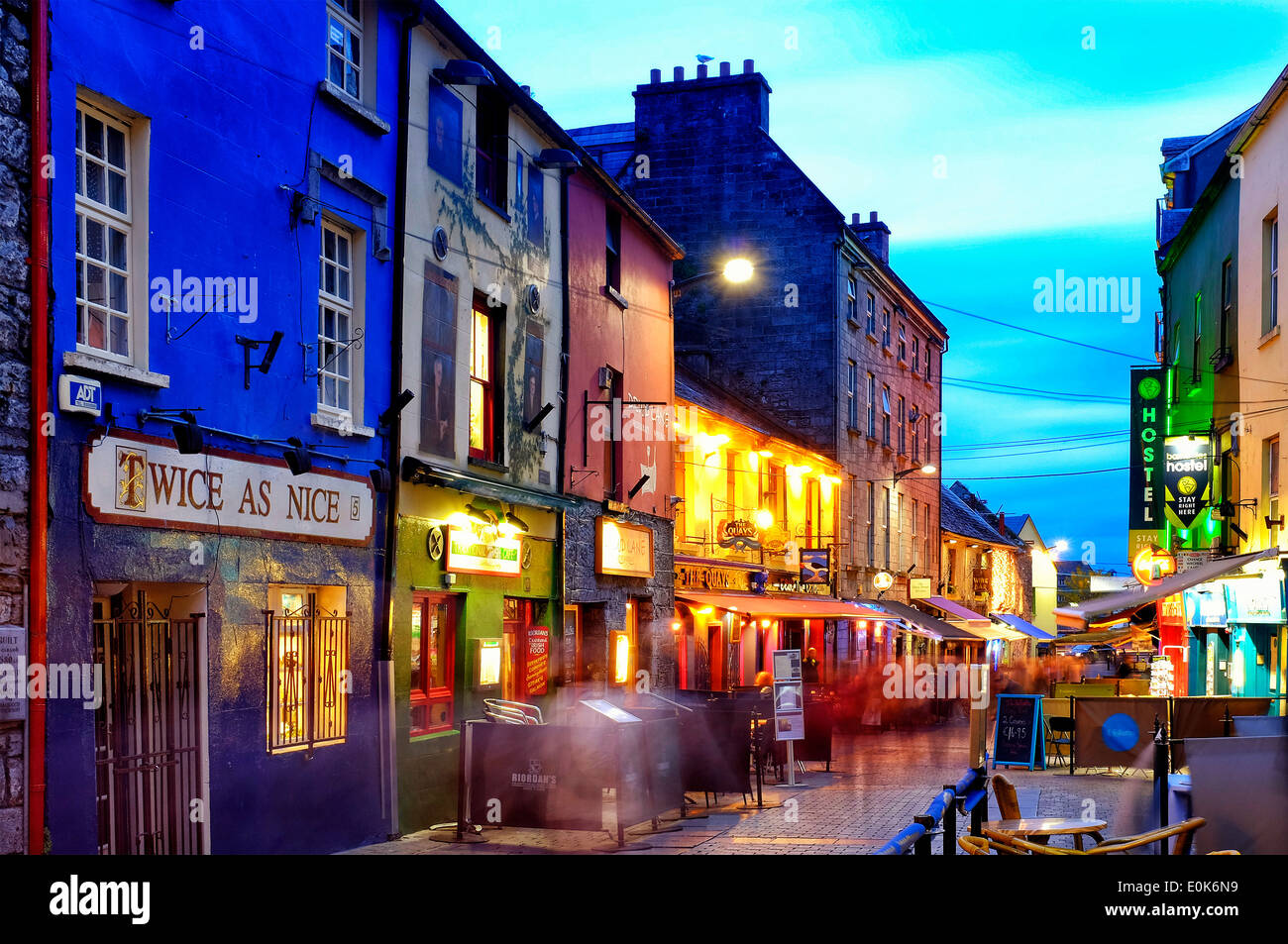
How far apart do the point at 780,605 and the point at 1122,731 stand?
25.1ft

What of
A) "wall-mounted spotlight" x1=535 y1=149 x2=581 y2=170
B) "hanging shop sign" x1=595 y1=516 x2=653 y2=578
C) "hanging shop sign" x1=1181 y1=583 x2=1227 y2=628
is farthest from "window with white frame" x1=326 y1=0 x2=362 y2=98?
"hanging shop sign" x1=1181 y1=583 x2=1227 y2=628

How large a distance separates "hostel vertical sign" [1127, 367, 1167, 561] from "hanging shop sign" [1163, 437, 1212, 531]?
2.06 meters

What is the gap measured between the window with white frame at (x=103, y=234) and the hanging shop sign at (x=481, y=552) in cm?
543

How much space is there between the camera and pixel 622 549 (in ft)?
66.9

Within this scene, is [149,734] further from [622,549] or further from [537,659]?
[622,549]

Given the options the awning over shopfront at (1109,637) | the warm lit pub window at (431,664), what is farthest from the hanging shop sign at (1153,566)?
the warm lit pub window at (431,664)

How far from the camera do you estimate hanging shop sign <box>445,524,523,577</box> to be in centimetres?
1489

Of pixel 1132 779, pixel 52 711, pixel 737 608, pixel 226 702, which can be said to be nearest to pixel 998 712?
pixel 1132 779

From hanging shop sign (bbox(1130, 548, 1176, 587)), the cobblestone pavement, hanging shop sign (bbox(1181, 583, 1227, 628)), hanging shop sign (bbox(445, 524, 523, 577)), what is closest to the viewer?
the cobblestone pavement

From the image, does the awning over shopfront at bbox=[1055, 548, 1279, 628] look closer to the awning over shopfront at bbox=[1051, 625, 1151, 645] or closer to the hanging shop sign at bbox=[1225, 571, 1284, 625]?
the hanging shop sign at bbox=[1225, 571, 1284, 625]

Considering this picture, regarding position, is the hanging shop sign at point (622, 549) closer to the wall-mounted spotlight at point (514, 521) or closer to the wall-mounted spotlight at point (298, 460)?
the wall-mounted spotlight at point (514, 521)

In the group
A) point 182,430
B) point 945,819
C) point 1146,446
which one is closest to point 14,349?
point 182,430

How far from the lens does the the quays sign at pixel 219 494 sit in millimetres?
9633

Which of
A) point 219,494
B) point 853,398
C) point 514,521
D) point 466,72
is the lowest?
point 514,521
